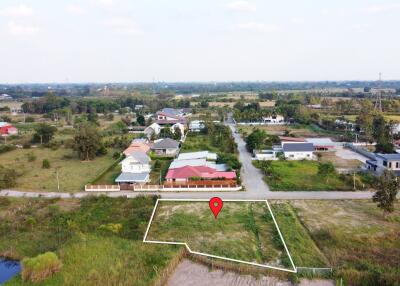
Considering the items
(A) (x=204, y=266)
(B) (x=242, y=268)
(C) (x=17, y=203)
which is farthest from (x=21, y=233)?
(B) (x=242, y=268)

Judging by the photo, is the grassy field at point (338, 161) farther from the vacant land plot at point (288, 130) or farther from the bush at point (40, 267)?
the bush at point (40, 267)

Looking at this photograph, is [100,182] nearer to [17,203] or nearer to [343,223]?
[17,203]

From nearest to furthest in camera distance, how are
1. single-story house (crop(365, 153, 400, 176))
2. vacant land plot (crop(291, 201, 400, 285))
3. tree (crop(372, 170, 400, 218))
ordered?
vacant land plot (crop(291, 201, 400, 285)) → tree (crop(372, 170, 400, 218)) → single-story house (crop(365, 153, 400, 176))

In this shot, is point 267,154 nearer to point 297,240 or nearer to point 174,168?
point 174,168

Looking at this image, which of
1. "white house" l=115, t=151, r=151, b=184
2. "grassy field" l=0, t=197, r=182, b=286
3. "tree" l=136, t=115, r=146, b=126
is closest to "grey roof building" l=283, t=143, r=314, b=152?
"white house" l=115, t=151, r=151, b=184

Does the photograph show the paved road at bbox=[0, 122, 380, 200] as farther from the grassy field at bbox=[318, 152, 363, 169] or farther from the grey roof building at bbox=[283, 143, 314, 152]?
the grey roof building at bbox=[283, 143, 314, 152]

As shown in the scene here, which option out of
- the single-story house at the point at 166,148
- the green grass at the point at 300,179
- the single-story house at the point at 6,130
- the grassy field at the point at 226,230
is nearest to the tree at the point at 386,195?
the green grass at the point at 300,179
